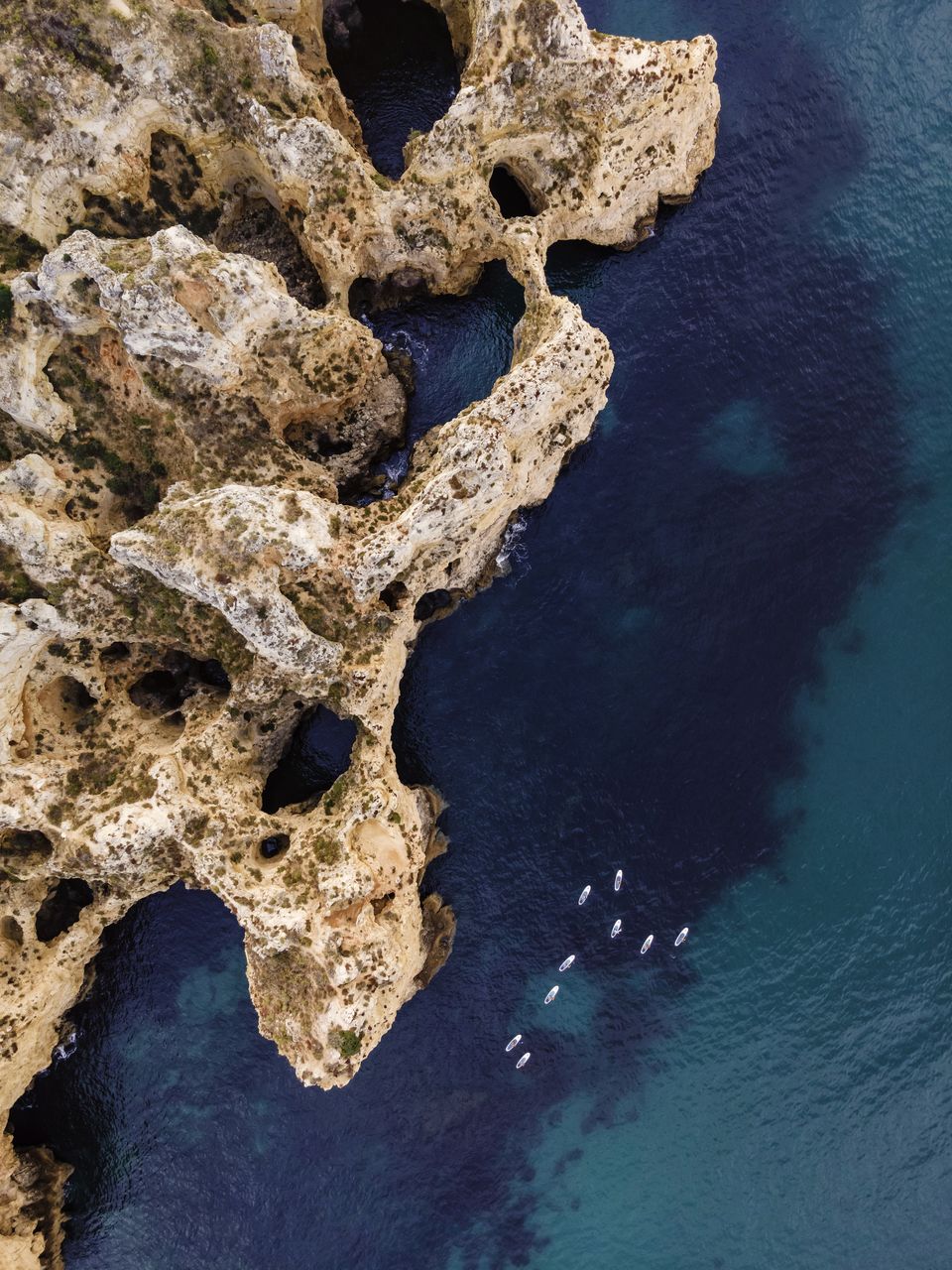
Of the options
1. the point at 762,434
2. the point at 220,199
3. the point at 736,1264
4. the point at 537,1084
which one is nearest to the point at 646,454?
the point at 762,434

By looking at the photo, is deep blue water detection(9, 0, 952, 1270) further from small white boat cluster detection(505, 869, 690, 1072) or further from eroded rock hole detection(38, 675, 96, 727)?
eroded rock hole detection(38, 675, 96, 727)

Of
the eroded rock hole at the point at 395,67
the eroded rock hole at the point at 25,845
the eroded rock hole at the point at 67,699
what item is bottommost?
the eroded rock hole at the point at 25,845

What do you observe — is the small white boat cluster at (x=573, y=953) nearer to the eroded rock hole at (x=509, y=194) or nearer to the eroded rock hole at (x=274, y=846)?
the eroded rock hole at (x=274, y=846)

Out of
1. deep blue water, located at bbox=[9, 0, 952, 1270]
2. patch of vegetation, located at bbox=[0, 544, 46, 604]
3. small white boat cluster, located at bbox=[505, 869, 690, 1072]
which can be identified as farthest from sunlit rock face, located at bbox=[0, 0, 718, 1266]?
small white boat cluster, located at bbox=[505, 869, 690, 1072]

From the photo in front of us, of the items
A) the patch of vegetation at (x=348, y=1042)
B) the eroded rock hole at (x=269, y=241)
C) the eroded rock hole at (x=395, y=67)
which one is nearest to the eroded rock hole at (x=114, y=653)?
the patch of vegetation at (x=348, y=1042)

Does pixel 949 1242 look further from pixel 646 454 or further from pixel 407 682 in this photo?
pixel 646 454

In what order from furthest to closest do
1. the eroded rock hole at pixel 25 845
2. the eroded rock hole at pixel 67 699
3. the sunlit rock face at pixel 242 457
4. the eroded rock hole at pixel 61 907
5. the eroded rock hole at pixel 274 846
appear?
the eroded rock hole at pixel 61 907, the eroded rock hole at pixel 274 846, the eroded rock hole at pixel 67 699, the eroded rock hole at pixel 25 845, the sunlit rock face at pixel 242 457
